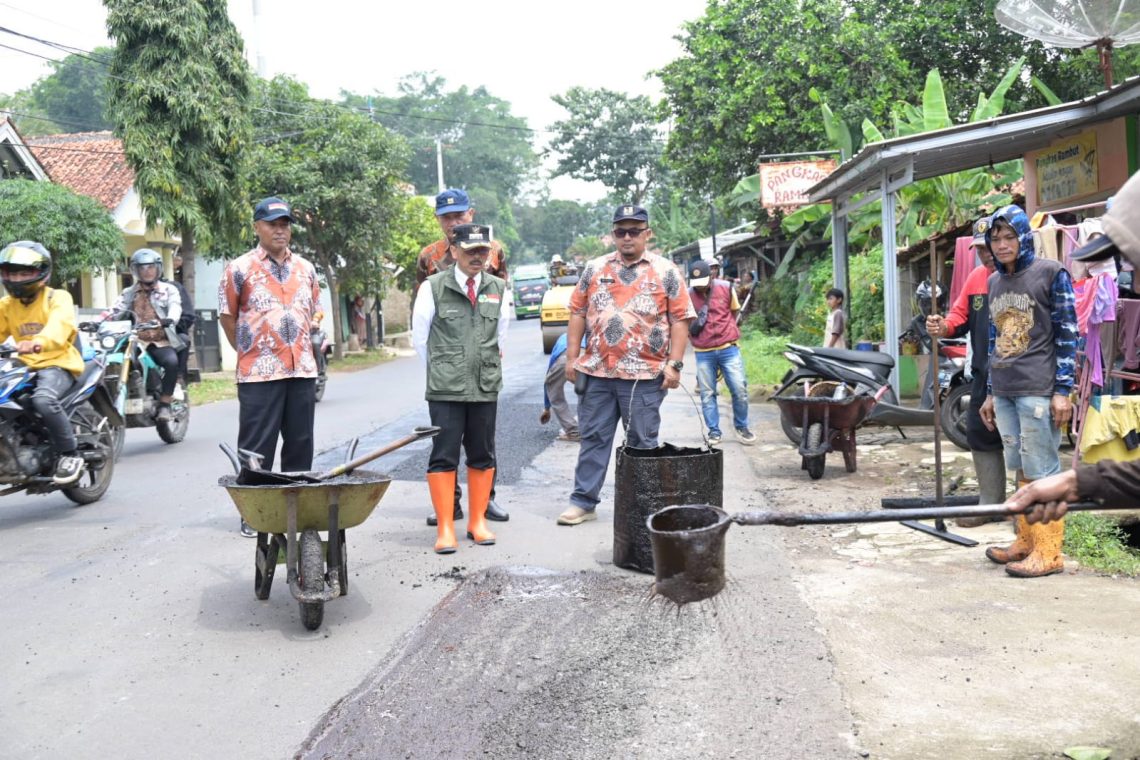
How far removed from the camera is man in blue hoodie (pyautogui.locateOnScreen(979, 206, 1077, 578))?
560 cm

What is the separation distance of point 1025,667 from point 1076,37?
7317 mm

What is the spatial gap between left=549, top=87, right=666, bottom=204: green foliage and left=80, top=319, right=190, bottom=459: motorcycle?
48055 mm

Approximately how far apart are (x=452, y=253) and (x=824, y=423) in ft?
11.4

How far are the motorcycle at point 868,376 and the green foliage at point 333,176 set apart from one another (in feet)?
58.3

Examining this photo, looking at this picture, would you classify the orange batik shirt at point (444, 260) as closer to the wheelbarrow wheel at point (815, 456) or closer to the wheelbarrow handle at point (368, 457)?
the wheelbarrow handle at point (368, 457)

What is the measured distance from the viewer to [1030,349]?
5.67 metres

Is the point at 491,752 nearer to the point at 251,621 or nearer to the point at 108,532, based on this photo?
the point at 251,621

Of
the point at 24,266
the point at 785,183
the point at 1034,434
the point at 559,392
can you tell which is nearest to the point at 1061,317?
the point at 1034,434

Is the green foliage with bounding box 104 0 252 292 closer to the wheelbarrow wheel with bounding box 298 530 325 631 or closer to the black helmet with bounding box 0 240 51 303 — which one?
the black helmet with bounding box 0 240 51 303

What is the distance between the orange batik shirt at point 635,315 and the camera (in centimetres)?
646

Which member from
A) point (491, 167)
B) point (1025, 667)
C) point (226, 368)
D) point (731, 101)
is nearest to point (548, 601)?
point (1025, 667)

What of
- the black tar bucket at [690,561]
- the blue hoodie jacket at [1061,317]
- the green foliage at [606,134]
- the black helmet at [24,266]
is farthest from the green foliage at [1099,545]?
the green foliage at [606,134]

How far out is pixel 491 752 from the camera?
3.46 meters

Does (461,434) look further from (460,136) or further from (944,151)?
(460,136)
